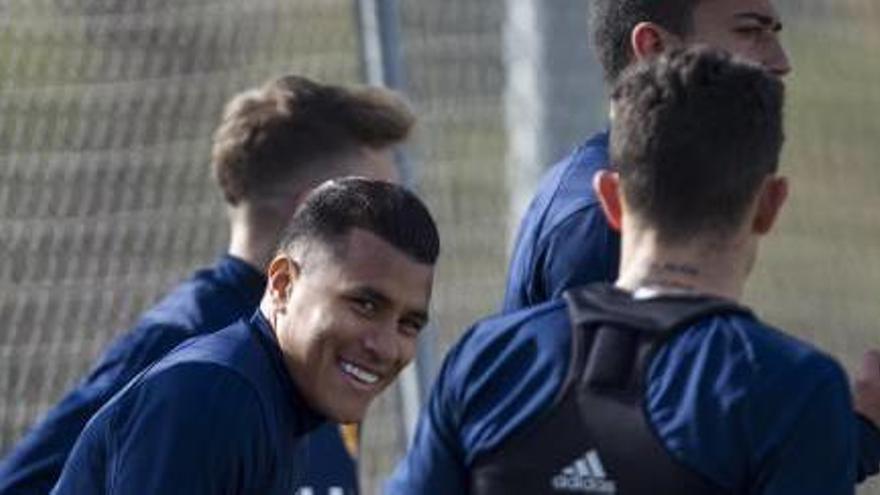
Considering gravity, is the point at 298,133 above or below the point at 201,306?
above

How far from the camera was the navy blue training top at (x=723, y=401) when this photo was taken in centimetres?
375

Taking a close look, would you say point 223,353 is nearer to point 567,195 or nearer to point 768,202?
point 567,195

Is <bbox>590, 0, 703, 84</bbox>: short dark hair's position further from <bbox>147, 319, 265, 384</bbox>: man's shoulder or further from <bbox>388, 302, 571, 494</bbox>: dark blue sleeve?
<bbox>388, 302, 571, 494</bbox>: dark blue sleeve

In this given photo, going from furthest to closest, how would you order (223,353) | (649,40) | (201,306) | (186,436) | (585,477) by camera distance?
1. (201,306)
2. (649,40)
3. (223,353)
4. (186,436)
5. (585,477)

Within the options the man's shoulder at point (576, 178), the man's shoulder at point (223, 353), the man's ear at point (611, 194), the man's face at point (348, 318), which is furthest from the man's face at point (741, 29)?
the man's ear at point (611, 194)

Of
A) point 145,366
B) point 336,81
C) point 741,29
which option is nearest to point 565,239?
point 741,29

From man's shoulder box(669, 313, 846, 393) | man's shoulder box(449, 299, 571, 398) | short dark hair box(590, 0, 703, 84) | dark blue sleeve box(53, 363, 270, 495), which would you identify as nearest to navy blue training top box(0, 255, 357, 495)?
dark blue sleeve box(53, 363, 270, 495)

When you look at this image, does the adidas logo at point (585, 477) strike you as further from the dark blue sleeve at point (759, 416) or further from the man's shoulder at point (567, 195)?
the man's shoulder at point (567, 195)

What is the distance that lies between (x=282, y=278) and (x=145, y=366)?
2.50 ft

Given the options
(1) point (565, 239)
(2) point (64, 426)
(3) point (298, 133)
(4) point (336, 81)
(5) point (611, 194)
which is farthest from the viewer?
(4) point (336, 81)

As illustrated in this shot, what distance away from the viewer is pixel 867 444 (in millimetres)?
4523

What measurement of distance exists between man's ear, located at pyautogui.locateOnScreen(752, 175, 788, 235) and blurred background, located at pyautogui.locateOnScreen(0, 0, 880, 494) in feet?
10.6

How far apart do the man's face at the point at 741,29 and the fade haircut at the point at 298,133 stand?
129 centimetres

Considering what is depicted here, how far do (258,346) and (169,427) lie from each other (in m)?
0.32
